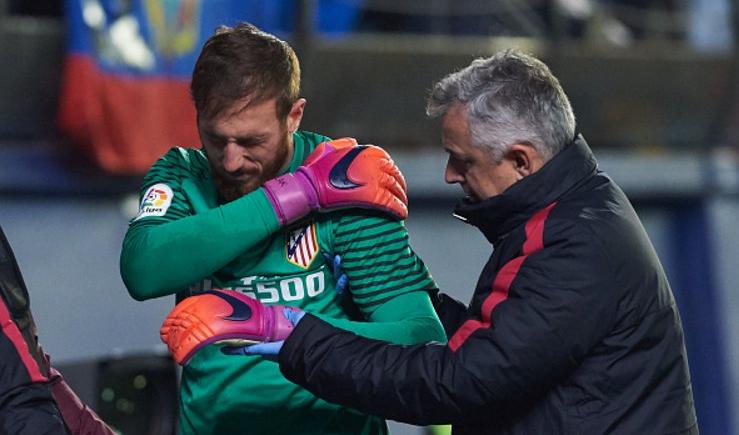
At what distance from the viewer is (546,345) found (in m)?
2.62

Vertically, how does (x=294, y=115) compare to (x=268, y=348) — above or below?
above

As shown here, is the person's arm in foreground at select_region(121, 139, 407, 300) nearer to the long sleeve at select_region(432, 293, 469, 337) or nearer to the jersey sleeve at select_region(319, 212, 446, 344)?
the jersey sleeve at select_region(319, 212, 446, 344)

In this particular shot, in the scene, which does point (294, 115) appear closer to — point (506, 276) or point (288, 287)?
point (288, 287)

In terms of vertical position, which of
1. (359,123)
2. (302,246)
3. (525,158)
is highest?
(525,158)

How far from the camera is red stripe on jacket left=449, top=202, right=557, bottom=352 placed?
8.80 ft

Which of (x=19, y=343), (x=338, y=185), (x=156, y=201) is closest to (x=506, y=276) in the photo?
(x=338, y=185)

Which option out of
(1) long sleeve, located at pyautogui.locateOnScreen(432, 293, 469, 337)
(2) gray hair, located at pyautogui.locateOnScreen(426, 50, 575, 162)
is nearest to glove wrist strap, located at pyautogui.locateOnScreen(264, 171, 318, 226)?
(2) gray hair, located at pyautogui.locateOnScreen(426, 50, 575, 162)

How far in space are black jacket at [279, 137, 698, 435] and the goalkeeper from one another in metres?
0.15

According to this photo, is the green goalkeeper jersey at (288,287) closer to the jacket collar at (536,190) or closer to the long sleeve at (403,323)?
the long sleeve at (403,323)

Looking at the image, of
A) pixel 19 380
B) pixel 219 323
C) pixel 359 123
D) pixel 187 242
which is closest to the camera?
pixel 19 380

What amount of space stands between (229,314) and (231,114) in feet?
1.33

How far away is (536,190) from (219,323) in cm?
65

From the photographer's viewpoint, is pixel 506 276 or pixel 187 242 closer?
pixel 506 276

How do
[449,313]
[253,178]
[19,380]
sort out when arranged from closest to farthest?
1. [19,380]
2. [253,178]
3. [449,313]
